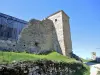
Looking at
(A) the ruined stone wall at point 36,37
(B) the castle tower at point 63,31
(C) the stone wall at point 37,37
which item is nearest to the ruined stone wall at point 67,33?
(B) the castle tower at point 63,31

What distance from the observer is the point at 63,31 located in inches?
922

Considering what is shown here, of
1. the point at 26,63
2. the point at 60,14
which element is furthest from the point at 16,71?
the point at 60,14

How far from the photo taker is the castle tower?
22.9 metres

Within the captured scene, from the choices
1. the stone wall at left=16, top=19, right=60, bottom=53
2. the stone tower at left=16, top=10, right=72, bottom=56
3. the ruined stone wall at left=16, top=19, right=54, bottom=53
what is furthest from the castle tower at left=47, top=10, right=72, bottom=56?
the ruined stone wall at left=16, top=19, right=54, bottom=53

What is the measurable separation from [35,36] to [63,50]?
4.80m

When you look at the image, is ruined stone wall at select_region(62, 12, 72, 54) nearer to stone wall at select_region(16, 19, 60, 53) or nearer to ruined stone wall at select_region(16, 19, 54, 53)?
stone wall at select_region(16, 19, 60, 53)

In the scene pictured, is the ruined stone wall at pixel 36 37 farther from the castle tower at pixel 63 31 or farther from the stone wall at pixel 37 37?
the castle tower at pixel 63 31

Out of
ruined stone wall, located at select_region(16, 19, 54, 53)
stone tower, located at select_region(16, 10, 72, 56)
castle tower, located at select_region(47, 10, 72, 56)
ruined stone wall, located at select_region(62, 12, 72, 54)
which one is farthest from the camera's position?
ruined stone wall, located at select_region(62, 12, 72, 54)

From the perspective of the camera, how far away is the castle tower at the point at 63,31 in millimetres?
22941

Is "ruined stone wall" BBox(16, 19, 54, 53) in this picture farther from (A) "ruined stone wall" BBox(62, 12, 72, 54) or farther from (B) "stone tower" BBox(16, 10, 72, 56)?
(A) "ruined stone wall" BBox(62, 12, 72, 54)

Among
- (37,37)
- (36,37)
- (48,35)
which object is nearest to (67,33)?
(48,35)

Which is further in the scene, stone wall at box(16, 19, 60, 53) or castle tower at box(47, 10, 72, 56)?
castle tower at box(47, 10, 72, 56)

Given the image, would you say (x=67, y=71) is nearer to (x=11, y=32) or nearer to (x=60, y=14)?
(x=11, y=32)

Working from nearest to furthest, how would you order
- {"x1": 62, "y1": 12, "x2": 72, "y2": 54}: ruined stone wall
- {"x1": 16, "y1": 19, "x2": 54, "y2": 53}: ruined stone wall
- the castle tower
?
1. {"x1": 16, "y1": 19, "x2": 54, "y2": 53}: ruined stone wall
2. the castle tower
3. {"x1": 62, "y1": 12, "x2": 72, "y2": 54}: ruined stone wall
